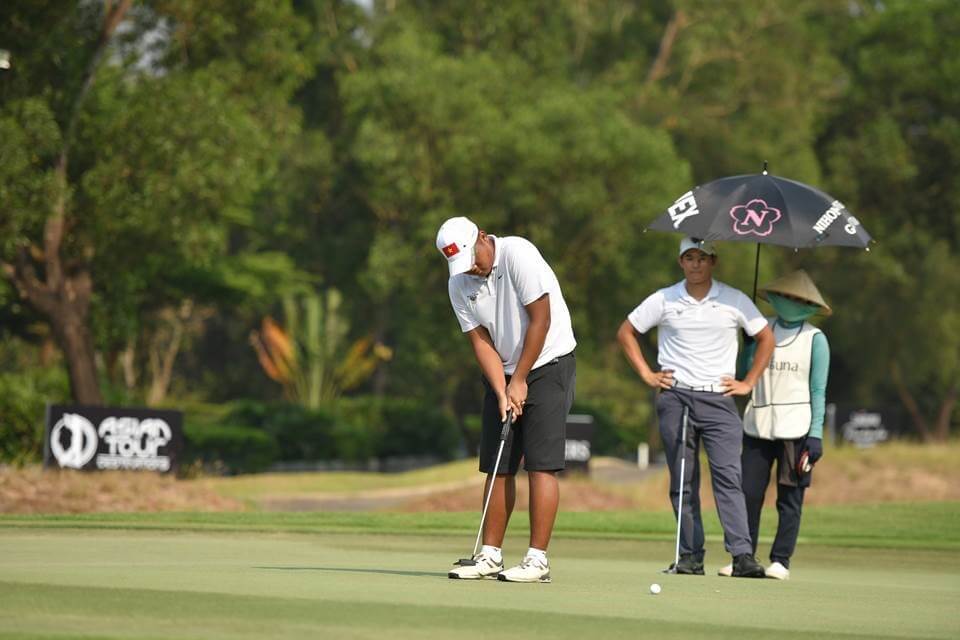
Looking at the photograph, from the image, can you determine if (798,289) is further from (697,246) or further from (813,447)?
(813,447)

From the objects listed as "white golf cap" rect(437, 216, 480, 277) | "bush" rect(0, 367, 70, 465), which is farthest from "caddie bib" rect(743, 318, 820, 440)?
"bush" rect(0, 367, 70, 465)

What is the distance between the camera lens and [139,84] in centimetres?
2722

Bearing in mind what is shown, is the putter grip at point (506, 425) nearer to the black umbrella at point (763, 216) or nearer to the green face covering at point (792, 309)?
the black umbrella at point (763, 216)

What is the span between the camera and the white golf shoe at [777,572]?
31.5ft

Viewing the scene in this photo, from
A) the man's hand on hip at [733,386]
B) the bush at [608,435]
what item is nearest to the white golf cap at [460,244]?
the man's hand on hip at [733,386]

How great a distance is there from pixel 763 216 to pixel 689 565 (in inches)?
85.4

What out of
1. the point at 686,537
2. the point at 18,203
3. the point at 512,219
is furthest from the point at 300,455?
the point at 686,537

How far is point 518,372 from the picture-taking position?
27.1 ft

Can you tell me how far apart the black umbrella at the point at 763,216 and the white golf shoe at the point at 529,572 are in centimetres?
243

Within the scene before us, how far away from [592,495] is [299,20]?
11.2m

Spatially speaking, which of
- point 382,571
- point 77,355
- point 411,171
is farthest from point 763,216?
point 411,171

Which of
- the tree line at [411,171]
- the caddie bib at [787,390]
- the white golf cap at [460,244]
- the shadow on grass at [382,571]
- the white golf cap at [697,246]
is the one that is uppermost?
the tree line at [411,171]

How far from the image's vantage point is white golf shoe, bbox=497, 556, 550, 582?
815cm

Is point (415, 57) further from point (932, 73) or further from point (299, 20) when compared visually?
point (932, 73)
